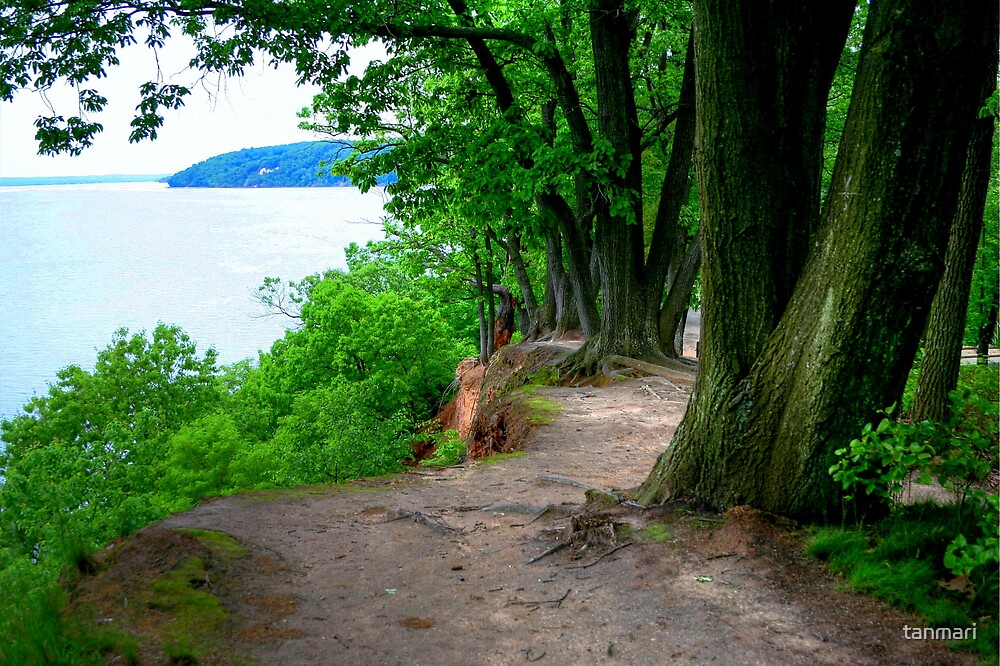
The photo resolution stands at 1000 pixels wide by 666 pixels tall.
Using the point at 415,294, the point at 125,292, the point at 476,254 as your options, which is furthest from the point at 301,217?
the point at 476,254

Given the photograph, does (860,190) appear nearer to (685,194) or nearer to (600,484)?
(600,484)

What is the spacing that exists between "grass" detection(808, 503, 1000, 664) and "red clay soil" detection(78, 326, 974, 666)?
10 cm

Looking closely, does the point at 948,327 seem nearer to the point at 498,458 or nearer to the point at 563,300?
the point at 498,458

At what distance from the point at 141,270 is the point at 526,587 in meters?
94.6

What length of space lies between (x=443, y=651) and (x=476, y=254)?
2213cm

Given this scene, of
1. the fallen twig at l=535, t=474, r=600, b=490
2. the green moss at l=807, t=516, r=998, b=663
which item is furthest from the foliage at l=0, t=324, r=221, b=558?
the green moss at l=807, t=516, r=998, b=663

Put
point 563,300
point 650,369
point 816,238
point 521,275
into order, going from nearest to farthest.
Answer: point 816,238, point 650,369, point 563,300, point 521,275

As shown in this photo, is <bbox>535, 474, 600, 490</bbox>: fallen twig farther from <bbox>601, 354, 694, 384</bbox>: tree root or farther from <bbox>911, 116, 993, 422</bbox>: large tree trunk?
<bbox>601, 354, 694, 384</bbox>: tree root

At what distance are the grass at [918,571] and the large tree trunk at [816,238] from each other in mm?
452

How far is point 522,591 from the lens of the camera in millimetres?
5211

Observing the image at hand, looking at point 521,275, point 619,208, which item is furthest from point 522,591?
point 521,275

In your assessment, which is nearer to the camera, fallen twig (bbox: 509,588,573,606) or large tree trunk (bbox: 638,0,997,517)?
large tree trunk (bbox: 638,0,997,517)

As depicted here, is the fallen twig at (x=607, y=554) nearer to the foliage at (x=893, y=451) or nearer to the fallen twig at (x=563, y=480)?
the foliage at (x=893, y=451)

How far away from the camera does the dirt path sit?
13.4ft
